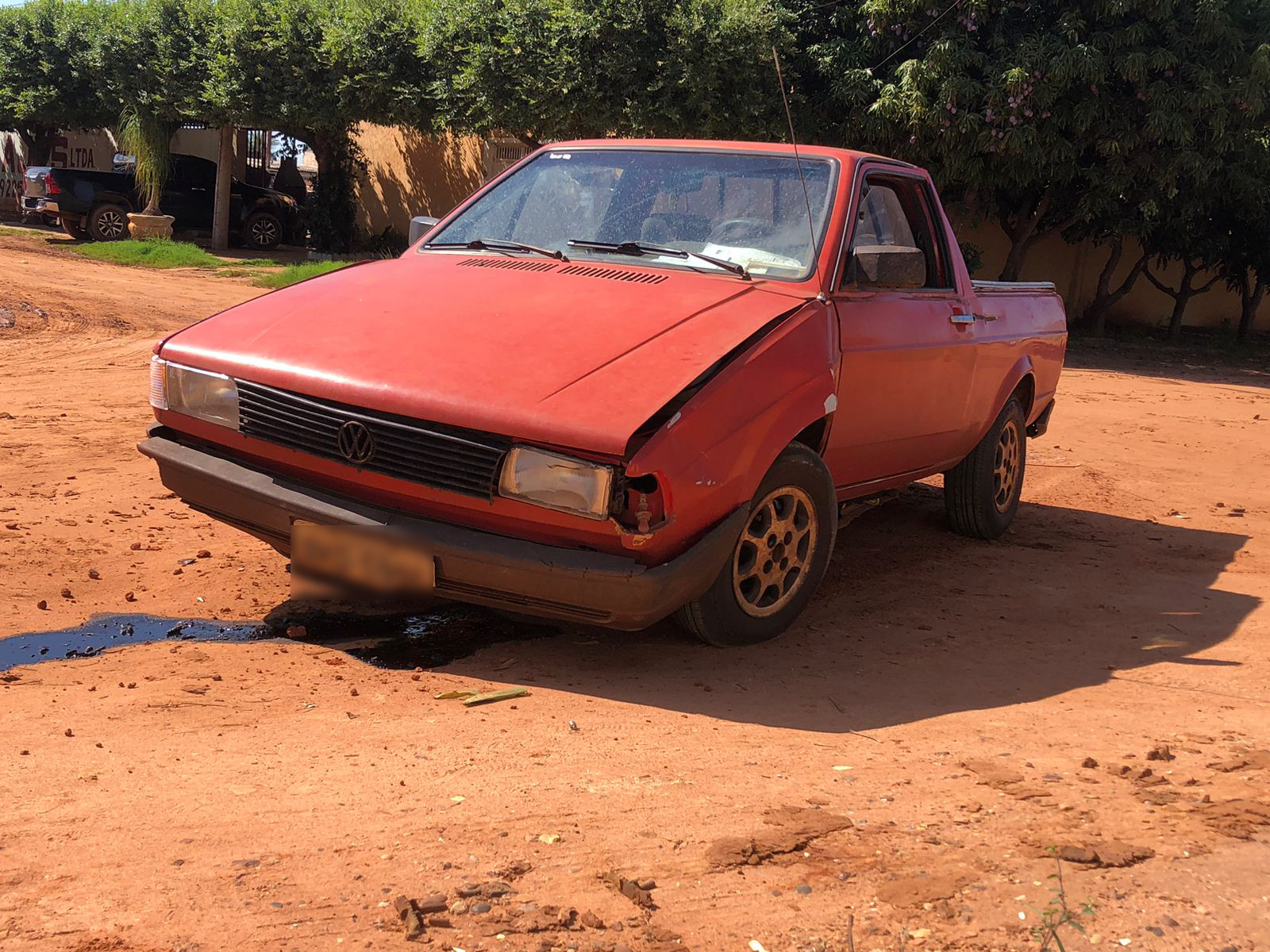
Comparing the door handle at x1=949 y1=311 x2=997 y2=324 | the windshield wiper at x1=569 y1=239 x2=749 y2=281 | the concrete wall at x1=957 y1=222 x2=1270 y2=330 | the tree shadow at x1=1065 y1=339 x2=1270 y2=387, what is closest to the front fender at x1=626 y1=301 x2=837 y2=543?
the windshield wiper at x1=569 y1=239 x2=749 y2=281

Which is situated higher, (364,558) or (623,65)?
(623,65)

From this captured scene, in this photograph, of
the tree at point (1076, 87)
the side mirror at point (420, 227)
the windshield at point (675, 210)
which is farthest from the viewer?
the tree at point (1076, 87)

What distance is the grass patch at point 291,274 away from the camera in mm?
18062

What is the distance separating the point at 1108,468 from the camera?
900 cm

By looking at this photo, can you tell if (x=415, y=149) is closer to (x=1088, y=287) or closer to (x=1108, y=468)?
(x=1088, y=287)

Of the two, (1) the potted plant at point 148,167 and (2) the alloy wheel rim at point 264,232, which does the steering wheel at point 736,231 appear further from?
(2) the alloy wheel rim at point 264,232

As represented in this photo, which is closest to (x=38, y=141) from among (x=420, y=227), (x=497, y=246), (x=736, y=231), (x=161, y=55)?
(x=161, y=55)

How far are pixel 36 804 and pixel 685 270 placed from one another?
9.17ft

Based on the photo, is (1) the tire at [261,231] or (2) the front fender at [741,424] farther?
(1) the tire at [261,231]

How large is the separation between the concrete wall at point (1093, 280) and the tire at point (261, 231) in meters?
13.3

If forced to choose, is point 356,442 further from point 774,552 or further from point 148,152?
point 148,152

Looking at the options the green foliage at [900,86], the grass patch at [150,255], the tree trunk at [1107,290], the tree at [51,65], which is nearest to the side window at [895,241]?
the green foliage at [900,86]

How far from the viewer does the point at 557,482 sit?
352 centimetres

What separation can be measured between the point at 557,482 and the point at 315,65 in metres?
19.0
